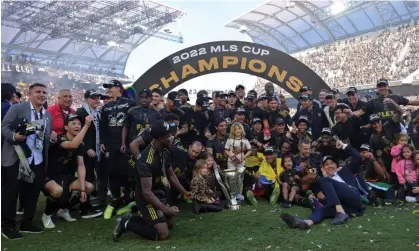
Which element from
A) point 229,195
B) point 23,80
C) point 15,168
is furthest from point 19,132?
point 23,80

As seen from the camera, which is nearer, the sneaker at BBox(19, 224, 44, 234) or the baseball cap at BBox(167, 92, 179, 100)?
the sneaker at BBox(19, 224, 44, 234)

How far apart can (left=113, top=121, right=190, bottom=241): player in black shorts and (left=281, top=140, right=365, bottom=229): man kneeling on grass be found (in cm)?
149

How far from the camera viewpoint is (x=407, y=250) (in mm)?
3803

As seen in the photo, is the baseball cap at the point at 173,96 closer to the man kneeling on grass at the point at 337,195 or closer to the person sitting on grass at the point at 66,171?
the person sitting on grass at the point at 66,171

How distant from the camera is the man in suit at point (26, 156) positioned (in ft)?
15.0

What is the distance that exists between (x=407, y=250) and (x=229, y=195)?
286cm

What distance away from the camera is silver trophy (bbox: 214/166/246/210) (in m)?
6.08

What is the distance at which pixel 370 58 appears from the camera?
29781 millimetres

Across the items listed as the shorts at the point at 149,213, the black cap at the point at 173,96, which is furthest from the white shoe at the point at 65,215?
the black cap at the point at 173,96

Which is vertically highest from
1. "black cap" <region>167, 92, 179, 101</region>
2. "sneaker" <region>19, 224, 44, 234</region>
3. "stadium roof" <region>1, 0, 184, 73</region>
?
"stadium roof" <region>1, 0, 184, 73</region>

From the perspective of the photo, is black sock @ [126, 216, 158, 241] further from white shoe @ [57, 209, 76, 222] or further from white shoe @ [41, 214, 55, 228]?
white shoe @ [57, 209, 76, 222]

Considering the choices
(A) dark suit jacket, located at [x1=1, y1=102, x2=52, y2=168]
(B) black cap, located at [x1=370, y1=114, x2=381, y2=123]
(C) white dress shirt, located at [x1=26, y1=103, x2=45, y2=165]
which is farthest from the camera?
(B) black cap, located at [x1=370, y1=114, x2=381, y2=123]

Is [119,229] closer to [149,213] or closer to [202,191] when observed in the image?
[149,213]

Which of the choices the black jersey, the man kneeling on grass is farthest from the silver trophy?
the black jersey
